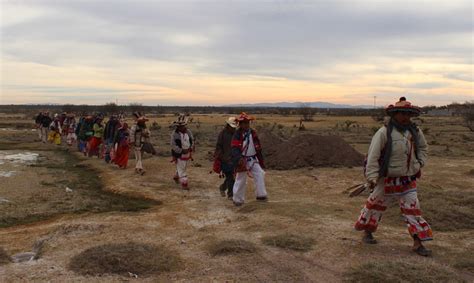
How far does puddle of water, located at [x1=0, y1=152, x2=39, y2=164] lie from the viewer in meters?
16.8

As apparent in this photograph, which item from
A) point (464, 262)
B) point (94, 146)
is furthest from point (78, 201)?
point (94, 146)

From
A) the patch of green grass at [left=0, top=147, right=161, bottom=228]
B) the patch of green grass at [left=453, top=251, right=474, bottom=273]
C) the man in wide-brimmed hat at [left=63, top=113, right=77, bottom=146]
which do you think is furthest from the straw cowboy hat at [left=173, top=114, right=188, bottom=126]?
the man in wide-brimmed hat at [left=63, top=113, right=77, bottom=146]

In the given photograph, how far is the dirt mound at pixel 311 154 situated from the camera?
602 inches

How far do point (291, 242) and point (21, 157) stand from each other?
14.3 m

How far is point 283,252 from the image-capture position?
6.34 metres

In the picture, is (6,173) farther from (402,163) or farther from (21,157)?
(402,163)

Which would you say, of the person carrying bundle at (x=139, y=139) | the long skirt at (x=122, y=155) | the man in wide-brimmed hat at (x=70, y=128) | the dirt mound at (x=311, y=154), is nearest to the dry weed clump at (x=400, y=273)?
the person carrying bundle at (x=139, y=139)

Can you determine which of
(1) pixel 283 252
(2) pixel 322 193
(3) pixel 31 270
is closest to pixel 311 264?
(1) pixel 283 252

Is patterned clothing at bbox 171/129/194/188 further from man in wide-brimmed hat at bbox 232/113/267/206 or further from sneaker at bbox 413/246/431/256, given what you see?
sneaker at bbox 413/246/431/256

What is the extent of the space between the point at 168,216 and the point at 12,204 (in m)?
3.36

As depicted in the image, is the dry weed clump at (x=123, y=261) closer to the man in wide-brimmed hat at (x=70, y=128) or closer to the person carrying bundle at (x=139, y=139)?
the person carrying bundle at (x=139, y=139)

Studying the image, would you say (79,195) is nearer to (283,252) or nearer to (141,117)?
(141,117)

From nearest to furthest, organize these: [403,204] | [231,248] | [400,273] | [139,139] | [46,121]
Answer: [400,273] < [403,204] < [231,248] < [139,139] < [46,121]

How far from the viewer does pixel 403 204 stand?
6113 millimetres
